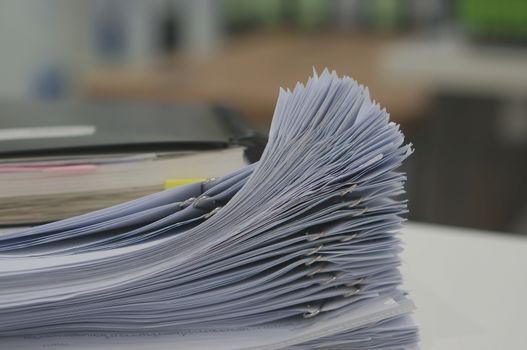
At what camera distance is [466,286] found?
49 centimetres

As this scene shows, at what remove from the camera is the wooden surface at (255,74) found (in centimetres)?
169

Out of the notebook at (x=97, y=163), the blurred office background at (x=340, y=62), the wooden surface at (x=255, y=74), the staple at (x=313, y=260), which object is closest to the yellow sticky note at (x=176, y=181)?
the notebook at (x=97, y=163)

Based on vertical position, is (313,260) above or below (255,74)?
below

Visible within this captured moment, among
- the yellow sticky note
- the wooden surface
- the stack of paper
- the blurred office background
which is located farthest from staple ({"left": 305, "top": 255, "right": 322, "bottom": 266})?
the blurred office background

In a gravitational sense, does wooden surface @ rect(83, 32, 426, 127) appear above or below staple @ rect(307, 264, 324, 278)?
above

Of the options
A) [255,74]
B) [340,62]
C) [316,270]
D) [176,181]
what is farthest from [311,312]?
[340,62]

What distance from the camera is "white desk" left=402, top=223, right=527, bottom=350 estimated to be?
420 millimetres

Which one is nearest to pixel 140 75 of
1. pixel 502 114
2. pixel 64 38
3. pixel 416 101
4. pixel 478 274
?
pixel 64 38

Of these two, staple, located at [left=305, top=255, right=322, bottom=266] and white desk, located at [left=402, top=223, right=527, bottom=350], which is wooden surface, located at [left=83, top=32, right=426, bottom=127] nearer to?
white desk, located at [left=402, top=223, right=527, bottom=350]

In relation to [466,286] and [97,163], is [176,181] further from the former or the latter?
[466,286]

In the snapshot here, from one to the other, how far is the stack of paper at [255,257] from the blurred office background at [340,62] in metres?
1.28

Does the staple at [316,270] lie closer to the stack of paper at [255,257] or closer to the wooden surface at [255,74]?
the stack of paper at [255,257]

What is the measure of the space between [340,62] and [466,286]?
159 centimetres

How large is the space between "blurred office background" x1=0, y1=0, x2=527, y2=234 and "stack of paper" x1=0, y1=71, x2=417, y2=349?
1276 millimetres
